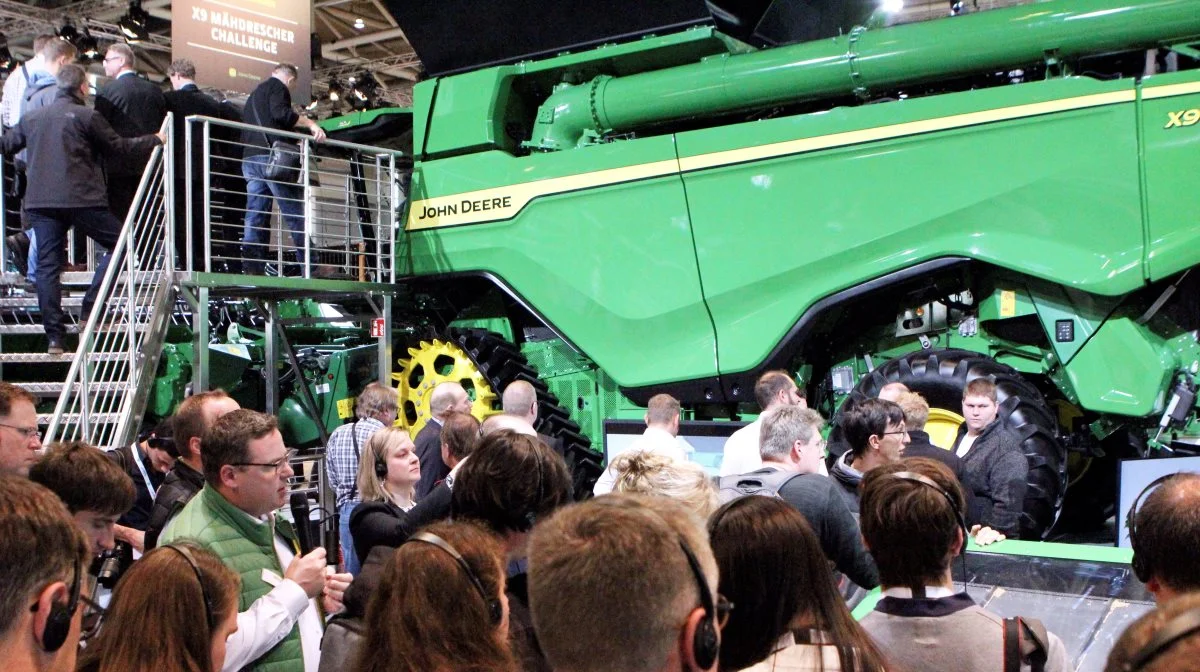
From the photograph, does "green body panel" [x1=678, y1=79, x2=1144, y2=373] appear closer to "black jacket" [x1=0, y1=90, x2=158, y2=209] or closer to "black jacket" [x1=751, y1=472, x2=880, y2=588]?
"black jacket" [x1=751, y1=472, x2=880, y2=588]

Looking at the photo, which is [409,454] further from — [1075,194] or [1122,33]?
[1122,33]

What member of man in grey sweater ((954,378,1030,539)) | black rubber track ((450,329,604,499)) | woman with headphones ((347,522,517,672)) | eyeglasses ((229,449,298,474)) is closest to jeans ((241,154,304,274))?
black rubber track ((450,329,604,499))

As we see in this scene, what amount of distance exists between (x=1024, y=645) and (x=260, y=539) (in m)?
2.12

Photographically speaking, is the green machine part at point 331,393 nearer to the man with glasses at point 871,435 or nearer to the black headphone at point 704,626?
the man with glasses at point 871,435

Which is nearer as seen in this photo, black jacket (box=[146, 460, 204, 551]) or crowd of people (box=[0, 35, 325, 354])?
black jacket (box=[146, 460, 204, 551])

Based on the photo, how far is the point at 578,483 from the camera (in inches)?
326

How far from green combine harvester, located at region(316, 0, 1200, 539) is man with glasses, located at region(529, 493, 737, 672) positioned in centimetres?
471

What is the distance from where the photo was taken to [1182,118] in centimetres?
591

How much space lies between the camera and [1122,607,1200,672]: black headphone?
3.72 ft

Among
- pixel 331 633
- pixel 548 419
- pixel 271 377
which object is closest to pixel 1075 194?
pixel 548 419

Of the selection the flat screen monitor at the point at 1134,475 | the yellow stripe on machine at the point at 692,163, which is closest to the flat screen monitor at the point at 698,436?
the yellow stripe on machine at the point at 692,163

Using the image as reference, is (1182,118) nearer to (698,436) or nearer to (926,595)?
(698,436)

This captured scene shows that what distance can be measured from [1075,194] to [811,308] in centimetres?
169

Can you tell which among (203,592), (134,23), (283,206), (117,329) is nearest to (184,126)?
(283,206)
